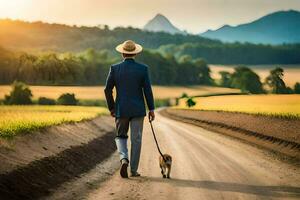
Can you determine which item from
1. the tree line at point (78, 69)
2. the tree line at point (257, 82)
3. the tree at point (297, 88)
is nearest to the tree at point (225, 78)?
the tree line at point (78, 69)

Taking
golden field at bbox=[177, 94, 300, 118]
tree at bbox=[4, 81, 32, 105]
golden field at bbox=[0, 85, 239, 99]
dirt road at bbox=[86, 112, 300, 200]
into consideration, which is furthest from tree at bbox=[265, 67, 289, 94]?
dirt road at bbox=[86, 112, 300, 200]

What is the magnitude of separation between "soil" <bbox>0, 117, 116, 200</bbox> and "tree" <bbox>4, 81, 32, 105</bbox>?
179 feet

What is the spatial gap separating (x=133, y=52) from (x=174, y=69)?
161 metres

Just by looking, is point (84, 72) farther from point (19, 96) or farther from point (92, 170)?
point (92, 170)

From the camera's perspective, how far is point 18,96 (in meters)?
71.1

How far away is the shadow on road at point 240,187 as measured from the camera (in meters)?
9.98

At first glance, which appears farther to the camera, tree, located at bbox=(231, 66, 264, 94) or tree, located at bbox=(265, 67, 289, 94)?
tree, located at bbox=(231, 66, 264, 94)

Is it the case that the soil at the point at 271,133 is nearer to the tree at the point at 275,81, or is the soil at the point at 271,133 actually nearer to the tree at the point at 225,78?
the tree at the point at 275,81

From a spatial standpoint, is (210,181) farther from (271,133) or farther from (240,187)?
(271,133)

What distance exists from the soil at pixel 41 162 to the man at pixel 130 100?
1.42 meters

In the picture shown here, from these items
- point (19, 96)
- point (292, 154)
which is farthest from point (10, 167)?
point (19, 96)

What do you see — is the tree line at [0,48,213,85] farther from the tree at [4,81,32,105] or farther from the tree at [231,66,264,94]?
the tree at [4,81,32,105]

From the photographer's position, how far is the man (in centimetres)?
1206

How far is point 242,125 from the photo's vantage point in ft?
111
